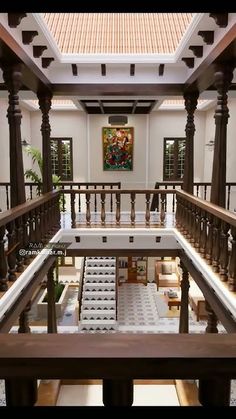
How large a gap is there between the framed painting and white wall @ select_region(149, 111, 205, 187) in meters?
0.73

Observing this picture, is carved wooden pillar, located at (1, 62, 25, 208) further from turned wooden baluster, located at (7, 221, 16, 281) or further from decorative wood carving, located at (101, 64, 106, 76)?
decorative wood carving, located at (101, 64, 106, 76)

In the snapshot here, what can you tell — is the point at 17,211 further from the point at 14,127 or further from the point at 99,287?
the point at 99,287

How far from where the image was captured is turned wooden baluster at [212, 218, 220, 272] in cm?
393

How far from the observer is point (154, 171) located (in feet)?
40.4

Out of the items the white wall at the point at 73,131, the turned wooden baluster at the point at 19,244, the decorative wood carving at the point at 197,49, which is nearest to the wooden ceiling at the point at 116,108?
Answer: the white wall at the point at 73,131

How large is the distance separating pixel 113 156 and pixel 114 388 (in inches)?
450

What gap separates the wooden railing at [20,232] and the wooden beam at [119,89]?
209 cm

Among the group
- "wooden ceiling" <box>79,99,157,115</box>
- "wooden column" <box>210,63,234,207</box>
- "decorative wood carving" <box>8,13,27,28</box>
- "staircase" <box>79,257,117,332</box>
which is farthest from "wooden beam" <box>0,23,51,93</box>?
"staircase" <box>79,257,117,332</box>

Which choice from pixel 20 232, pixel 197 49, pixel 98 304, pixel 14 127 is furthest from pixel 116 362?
pixel 98 304

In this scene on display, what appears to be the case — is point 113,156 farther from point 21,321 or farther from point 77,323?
point 21,321

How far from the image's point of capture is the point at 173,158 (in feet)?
40.4

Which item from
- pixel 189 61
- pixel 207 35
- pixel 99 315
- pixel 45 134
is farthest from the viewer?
pixel 99 315

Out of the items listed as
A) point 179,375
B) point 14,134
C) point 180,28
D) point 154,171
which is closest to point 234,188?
point 154,171

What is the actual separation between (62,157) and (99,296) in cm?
507
